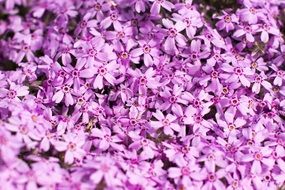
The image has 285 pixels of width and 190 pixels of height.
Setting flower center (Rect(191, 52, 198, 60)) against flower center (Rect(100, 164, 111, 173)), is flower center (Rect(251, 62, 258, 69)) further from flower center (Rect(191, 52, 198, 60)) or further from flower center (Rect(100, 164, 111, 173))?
flower center (Rect(100, 164, 111, 173))

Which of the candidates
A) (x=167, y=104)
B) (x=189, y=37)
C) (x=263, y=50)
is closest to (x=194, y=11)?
(x=189, y=37)

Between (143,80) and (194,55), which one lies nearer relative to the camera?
(143,80)

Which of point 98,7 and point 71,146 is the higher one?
point 98,7

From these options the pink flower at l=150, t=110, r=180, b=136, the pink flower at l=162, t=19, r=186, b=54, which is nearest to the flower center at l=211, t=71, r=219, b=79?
the pink flower at l=162, t=19, r=186, b=54

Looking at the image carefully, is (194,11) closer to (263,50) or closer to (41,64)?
(263,50)

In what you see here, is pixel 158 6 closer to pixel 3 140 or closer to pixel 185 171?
pixel 185 171

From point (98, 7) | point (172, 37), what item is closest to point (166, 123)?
point (172, 37)

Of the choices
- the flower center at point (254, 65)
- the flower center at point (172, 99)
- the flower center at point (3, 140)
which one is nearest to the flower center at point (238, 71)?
the flower center at point (254, 65)

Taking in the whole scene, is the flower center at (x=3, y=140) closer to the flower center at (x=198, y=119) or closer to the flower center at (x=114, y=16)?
the flower center at (x=198, y=119)
